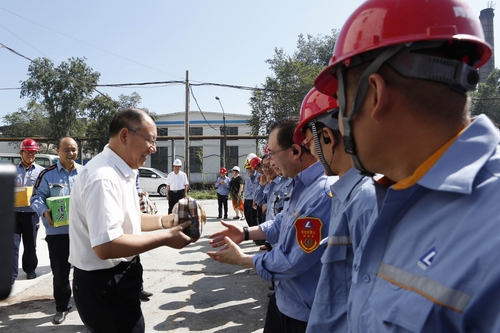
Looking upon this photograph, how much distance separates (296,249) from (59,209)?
359cm

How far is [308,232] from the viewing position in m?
2.02

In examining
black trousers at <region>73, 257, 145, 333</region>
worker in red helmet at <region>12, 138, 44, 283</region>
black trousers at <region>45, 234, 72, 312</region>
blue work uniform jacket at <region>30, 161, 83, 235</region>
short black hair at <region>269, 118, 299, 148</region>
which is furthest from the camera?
worker in red helmet at <region>12, 138, 44, 283</region>

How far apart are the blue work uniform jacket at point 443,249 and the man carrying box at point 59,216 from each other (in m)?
4.05

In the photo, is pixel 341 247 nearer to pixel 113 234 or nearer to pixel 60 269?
pixel 113 234

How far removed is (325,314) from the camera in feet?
5.07

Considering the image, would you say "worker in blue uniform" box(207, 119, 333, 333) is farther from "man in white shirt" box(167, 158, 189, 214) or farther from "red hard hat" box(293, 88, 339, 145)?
"man in white shirt" box(167, 158, 189, 214)

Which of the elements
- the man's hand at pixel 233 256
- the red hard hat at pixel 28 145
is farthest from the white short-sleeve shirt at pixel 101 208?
the red hard hat at pixel 28 145

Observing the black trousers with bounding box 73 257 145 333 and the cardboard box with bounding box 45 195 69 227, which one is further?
the cardboard box with bounding box 45 195 69 227

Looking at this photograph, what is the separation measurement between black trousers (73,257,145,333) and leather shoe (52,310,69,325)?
2.31m

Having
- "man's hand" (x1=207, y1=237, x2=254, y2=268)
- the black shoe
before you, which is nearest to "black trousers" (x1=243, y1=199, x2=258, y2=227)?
the black shoe

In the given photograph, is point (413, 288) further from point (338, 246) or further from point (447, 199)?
point (338, 246)

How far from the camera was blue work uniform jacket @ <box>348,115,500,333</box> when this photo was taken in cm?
72

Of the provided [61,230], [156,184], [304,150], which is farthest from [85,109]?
[304,150]

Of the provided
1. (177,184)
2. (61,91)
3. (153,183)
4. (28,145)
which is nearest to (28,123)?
(61,91)
